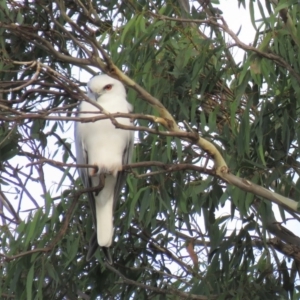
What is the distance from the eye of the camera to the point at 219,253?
3854 millimetres

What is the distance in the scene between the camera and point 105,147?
3857mm

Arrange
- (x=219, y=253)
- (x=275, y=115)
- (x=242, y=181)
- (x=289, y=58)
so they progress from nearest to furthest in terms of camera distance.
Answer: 1. (x=242, y=181)
2. (x=289, y=58)
3. (x=275, y=115)
4. (x=219, y=253)

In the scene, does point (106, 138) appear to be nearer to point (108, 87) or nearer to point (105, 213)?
Answer: point (108, 87)

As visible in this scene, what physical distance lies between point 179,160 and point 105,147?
1.68ft

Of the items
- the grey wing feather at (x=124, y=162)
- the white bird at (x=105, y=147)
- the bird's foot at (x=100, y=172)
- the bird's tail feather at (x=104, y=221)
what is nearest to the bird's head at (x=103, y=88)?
the white bird at (x=105, y=147)

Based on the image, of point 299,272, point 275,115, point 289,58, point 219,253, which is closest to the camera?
point 289,58

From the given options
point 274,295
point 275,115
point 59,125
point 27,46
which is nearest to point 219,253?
point 274,295

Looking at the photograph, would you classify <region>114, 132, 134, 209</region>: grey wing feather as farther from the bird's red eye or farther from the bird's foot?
the bird's red eye

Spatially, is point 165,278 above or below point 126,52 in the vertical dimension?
below

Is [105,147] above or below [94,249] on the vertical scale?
above

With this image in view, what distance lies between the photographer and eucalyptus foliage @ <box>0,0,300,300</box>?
10.9 ft

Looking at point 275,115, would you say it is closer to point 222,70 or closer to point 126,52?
point 222,70

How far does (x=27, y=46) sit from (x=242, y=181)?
6.74 ft

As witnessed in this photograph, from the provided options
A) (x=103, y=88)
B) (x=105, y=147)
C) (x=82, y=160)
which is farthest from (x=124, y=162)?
(x=103, y=88)
